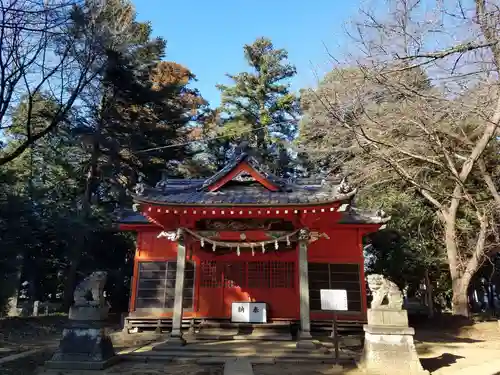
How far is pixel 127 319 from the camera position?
12.6 meters

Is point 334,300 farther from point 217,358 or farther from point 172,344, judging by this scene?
point 172,344

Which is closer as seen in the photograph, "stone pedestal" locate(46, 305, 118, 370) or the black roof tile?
"stone pedestal" locate(46, 305, 118, 370)

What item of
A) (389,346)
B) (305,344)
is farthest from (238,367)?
(389,346)

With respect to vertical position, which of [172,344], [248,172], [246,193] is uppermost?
[248,172]

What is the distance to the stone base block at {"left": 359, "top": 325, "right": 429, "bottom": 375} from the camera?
25.0 ft

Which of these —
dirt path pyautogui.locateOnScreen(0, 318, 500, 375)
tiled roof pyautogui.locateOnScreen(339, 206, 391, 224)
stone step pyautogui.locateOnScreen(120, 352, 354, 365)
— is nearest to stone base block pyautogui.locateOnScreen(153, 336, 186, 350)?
stone step pyautogui.locateOnScreen(120, 352, 354, 365)

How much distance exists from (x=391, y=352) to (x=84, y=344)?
6494mm

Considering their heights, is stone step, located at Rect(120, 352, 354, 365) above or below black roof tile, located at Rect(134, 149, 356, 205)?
below

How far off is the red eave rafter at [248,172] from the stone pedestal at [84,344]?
15.4ft

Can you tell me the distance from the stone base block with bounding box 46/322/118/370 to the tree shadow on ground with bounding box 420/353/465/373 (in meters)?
7.00

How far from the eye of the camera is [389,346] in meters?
7.82

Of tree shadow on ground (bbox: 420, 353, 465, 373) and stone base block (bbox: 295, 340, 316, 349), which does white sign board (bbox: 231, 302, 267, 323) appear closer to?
stone base block (bbox: 295, 340, 316, 349)

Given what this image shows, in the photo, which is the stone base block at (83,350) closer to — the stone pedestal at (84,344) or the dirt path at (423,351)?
the stone pedestal at (84,344)

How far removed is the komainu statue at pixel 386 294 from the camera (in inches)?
316
